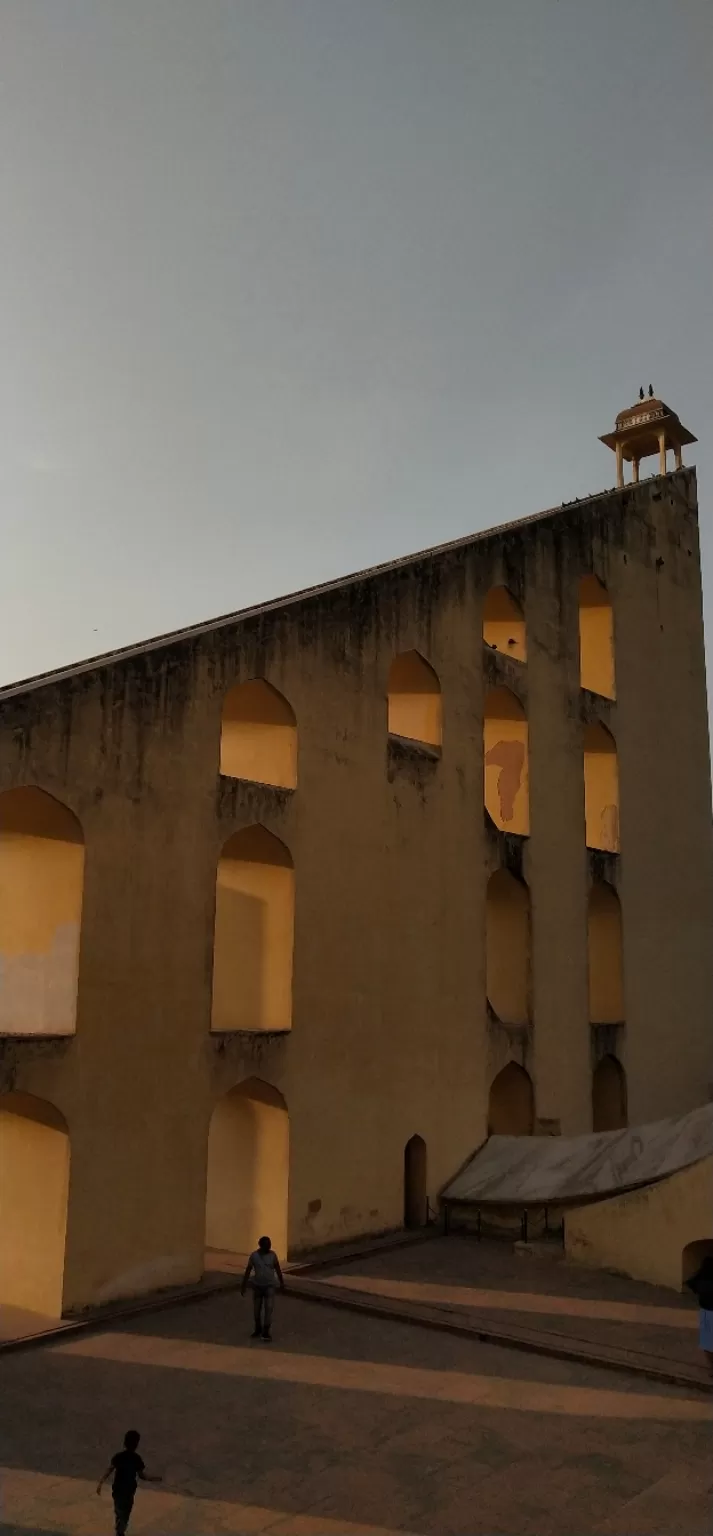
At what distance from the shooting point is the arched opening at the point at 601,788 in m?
17.7

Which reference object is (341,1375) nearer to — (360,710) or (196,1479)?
(196,1479)

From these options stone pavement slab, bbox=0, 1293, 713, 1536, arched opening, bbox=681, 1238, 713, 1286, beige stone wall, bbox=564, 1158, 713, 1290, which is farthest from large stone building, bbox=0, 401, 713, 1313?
arched opening, bbox=681, 1238, 713, 1286

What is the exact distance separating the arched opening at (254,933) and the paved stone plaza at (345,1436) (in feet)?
11.0

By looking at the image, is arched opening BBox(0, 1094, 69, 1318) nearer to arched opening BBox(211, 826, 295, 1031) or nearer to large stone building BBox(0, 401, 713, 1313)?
large stone building BBox(0, 401, 713, 1313)

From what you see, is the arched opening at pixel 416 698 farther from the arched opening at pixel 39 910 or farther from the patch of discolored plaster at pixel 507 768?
the arched opening at pixel 39 910

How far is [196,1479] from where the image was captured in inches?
253

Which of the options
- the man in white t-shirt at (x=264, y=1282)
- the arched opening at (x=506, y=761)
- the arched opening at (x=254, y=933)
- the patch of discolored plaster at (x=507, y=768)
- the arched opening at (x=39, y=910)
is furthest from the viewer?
the patch of discolored plaster at (x=507, y=768)

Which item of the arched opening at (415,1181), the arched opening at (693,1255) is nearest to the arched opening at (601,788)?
the arched opening at (415,1181)

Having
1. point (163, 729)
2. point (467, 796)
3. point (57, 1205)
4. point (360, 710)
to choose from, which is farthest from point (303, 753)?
point (57, 1205)

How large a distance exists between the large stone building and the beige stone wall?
7.30 ft

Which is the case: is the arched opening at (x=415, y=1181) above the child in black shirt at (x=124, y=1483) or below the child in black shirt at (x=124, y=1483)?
above

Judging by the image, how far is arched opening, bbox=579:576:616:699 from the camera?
18.3 metres

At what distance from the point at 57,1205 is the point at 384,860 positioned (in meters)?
5.17

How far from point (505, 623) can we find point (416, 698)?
259 cm
